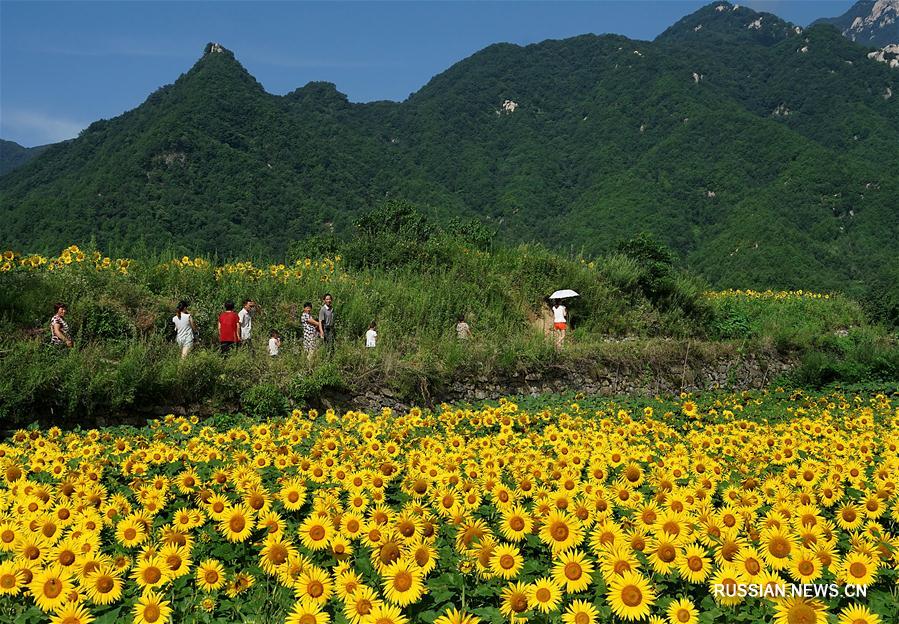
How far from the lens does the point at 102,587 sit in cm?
209

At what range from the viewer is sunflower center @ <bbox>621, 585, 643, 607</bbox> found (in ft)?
6.53

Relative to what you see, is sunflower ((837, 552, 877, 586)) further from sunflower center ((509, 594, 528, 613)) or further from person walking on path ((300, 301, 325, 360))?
person walking on path ((300, 301, 325, 360))

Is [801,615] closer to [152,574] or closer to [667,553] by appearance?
[667,553]

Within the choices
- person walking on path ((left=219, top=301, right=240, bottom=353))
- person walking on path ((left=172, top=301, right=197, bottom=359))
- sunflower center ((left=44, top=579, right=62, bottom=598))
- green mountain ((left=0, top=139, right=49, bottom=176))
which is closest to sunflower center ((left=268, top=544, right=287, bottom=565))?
sunflower center ((left=44, top=579, right=62, bottom=598))

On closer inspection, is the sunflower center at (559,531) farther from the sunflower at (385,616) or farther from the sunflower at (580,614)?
the sunflower at (385,616)

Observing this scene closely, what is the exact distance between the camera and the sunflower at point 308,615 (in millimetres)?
1868

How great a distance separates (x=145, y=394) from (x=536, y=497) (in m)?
5.91

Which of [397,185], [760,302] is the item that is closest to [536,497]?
[760,302]

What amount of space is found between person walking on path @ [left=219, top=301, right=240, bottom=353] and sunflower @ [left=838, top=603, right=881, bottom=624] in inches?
327

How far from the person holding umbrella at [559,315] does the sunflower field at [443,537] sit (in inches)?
292

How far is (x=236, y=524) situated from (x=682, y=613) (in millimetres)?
1752

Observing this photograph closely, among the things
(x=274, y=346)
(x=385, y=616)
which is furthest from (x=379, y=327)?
(x=385, y=616)

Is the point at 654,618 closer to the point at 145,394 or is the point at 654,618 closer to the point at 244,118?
→ the point at 145,394

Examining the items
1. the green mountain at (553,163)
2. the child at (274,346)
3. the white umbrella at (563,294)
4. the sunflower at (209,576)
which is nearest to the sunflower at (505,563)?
the sunflower at (209,576)
